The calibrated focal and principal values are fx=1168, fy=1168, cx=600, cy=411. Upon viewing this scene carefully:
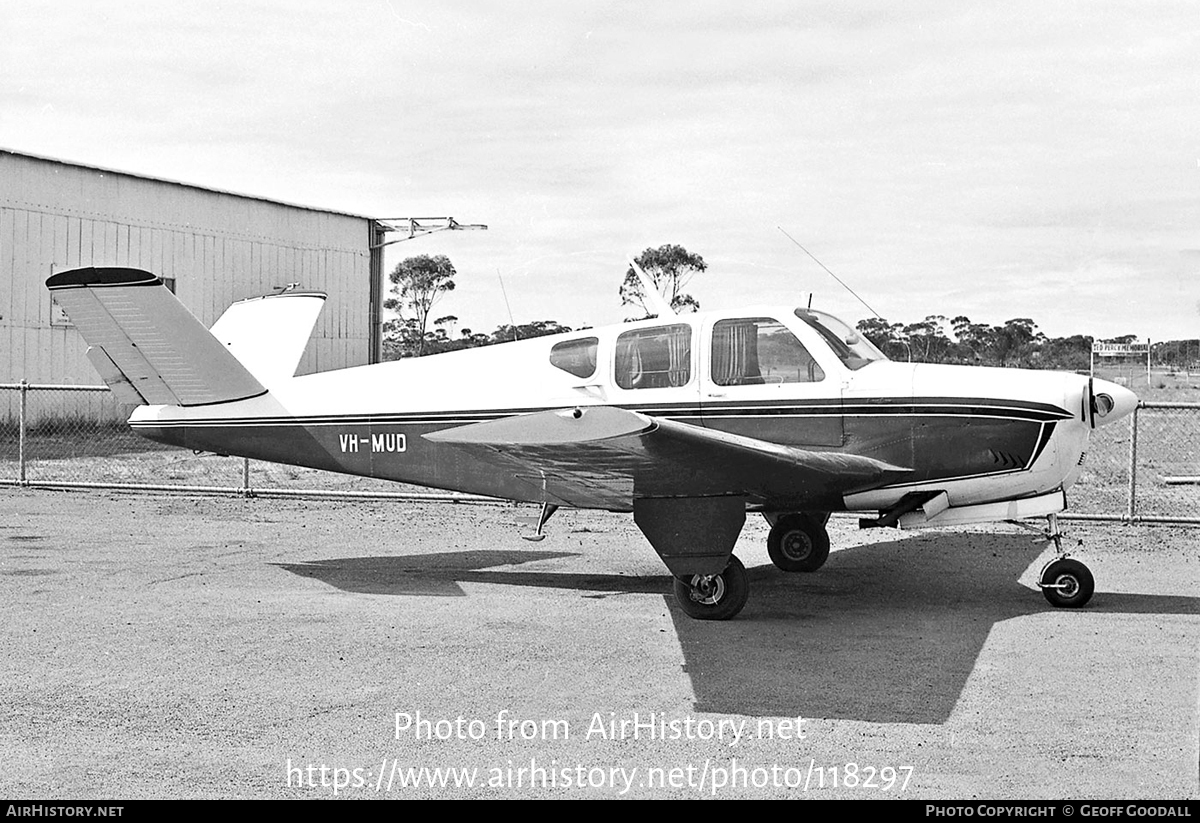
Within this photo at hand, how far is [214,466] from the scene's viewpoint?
19.6 metres

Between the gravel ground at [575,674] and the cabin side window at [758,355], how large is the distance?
1.65 m

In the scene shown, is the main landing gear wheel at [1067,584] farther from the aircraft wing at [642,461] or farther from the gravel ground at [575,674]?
the aircraft wing at [642,461]

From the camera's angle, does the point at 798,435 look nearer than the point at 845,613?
No

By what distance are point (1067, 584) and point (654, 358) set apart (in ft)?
10.8

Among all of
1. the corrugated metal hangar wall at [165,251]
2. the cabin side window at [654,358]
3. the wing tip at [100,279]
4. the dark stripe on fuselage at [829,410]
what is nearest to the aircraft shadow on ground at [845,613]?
the dark stripe on fuselage at [829,410]

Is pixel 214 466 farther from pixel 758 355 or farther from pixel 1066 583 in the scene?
pixel 1066 583

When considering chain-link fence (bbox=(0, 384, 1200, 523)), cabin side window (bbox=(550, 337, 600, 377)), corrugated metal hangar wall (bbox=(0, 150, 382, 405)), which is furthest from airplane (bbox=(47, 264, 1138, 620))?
corrugated metal hangar wall (bbox=(0, 150, 382, 405))

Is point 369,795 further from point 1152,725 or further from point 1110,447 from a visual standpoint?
point 1110,447

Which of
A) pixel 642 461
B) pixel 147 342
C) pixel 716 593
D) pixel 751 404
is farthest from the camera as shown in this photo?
pixel 147 342

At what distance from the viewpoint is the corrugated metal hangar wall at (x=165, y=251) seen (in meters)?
21.9

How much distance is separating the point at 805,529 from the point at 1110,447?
1816cm

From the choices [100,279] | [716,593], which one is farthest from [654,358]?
[100,279]

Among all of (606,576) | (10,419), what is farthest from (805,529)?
(10,419)

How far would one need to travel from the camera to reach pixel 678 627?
759 cm
